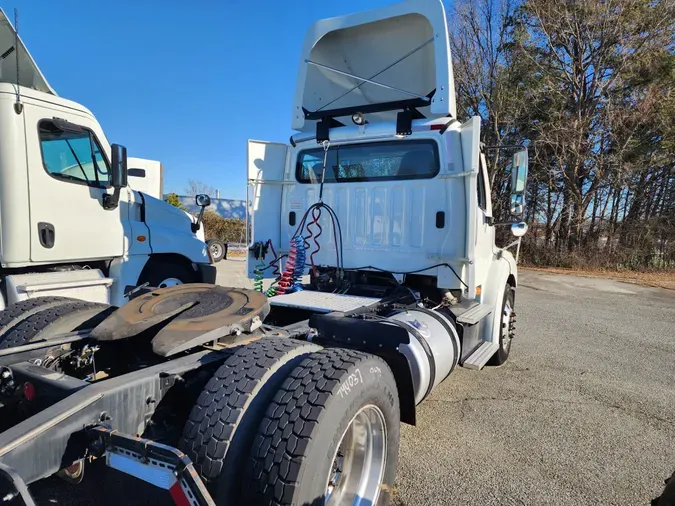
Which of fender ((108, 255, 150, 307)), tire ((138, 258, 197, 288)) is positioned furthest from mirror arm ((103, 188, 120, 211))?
tire ((138, 258, 197, 288))

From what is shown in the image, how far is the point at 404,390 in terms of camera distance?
2.70 m

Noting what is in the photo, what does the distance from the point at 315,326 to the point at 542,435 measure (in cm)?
209

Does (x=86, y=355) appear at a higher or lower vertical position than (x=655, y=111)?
lower

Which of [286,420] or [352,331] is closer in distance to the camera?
[286,420]

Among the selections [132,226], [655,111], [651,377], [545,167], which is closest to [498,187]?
[545,167]

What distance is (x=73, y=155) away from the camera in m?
4.82

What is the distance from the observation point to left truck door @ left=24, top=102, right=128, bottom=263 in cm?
438

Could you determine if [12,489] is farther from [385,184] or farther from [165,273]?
[165,273]

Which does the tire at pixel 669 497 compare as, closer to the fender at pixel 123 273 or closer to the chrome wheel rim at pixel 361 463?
the chrome wheel rim at pixel 361 463

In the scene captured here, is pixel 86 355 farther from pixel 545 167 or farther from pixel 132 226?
pixel 545 167

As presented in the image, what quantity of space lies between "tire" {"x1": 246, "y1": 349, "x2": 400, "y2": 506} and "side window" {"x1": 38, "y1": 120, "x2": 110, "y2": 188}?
13.2ft

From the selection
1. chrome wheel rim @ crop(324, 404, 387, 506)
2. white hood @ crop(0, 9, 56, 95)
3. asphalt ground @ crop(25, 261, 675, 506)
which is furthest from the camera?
white hood @ crop(0, 9, 56, 95)

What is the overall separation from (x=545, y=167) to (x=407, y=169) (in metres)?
16.2

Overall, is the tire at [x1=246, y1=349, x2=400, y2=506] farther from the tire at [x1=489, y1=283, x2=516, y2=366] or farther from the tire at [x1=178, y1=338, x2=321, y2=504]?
the tire at [x1=489, y1=283, x2=516, y2=366]
